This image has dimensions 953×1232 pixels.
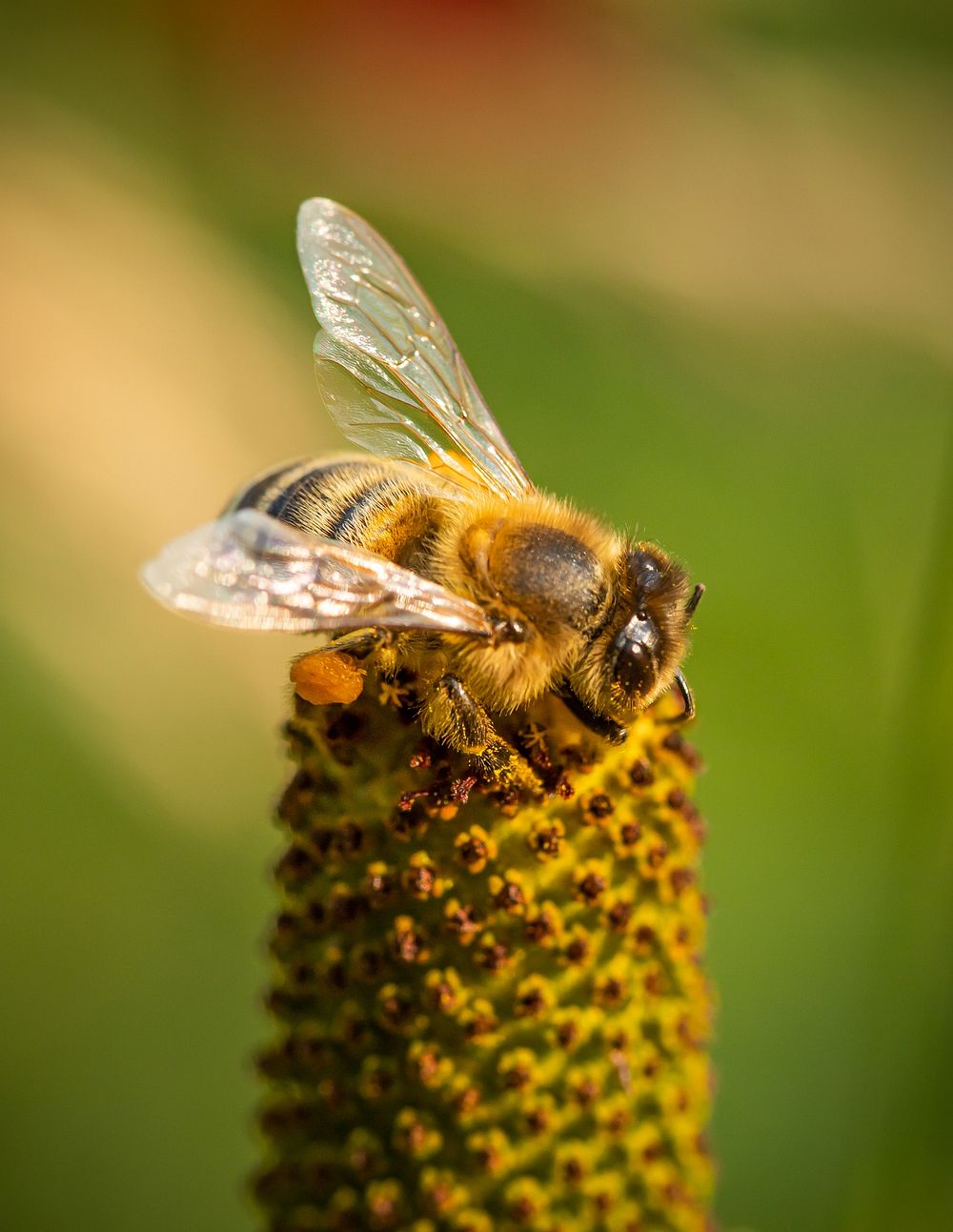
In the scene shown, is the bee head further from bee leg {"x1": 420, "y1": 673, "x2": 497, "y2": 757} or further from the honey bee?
bee leg {"x1": 420, "y1": 673, "x2": 497, "y2": 757}

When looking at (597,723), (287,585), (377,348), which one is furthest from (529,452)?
(287,585)

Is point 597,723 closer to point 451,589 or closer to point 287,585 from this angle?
point 451,589

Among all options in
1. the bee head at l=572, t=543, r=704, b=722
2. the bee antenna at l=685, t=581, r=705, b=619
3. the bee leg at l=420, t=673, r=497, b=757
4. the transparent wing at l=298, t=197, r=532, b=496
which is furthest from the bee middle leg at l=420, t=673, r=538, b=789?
the transparent wing at l=298, t=197, r=532, b=496

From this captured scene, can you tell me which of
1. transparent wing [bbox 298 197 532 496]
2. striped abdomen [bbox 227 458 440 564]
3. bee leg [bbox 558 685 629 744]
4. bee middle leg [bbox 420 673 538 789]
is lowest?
bee middle leg [bbox 420 673 538 789]

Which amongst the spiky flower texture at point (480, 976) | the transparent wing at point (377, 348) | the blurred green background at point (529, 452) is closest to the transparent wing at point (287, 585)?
the spiky flower texture at point (480, 976)

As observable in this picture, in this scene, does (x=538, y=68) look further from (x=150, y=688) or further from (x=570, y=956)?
(x=570, y=956)

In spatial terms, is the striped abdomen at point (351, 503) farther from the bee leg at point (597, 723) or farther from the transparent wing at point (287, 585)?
the bee leg at point (597, 723)

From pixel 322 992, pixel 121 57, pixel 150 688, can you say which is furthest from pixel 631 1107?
pixel 121 57
